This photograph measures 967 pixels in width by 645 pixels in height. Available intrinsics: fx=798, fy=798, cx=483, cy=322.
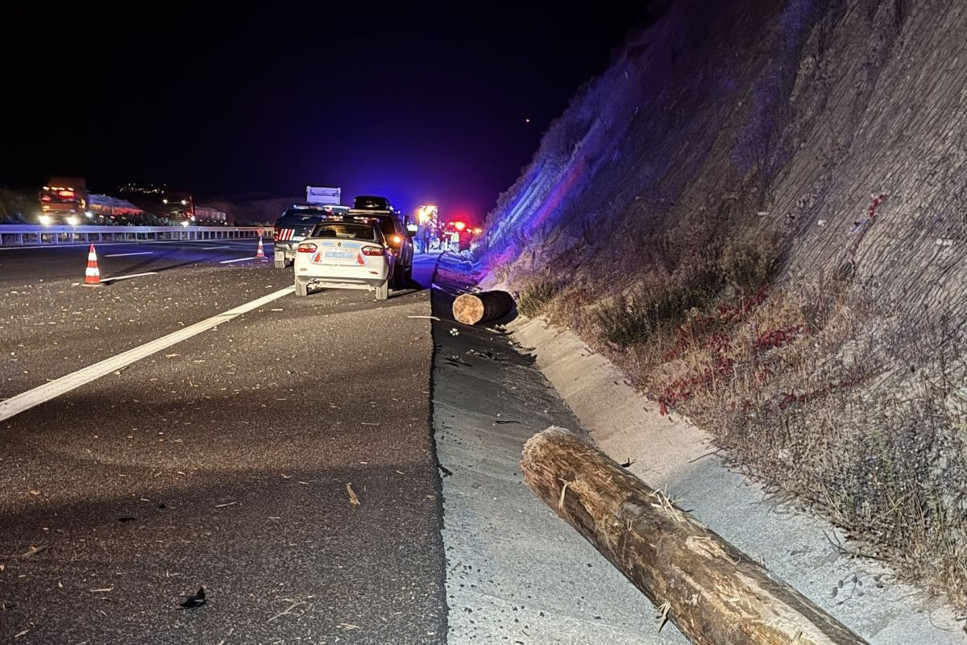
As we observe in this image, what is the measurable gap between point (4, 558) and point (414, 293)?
51.0 feet

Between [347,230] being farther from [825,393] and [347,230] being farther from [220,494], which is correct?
[825,393]

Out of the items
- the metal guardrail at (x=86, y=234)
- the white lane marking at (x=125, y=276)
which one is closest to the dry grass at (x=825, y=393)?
the white lane marking at (x=125, y=276)

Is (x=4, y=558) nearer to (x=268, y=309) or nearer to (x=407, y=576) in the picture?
(x=407, y=576)

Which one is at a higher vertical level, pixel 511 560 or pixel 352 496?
pixel 352 496

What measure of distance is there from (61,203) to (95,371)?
39.1 metres

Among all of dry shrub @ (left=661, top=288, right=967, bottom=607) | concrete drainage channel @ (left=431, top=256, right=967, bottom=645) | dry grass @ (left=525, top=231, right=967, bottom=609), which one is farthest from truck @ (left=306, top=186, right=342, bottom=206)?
concrete drainage channel @ (left=431, top=256, right=967, bottom=645)

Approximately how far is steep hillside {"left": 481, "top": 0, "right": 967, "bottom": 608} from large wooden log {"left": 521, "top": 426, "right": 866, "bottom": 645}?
89cm

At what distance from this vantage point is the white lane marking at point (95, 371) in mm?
7215

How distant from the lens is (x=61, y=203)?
42.6 m

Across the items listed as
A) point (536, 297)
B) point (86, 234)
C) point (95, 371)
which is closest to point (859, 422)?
point (95, 371)

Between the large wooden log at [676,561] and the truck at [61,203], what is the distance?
43.3m

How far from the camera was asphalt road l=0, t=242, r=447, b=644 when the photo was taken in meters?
3.77

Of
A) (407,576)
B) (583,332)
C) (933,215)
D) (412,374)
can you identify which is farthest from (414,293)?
(407,576)

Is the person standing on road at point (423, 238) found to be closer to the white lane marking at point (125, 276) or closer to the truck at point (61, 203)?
the truck at point (61, 203)
